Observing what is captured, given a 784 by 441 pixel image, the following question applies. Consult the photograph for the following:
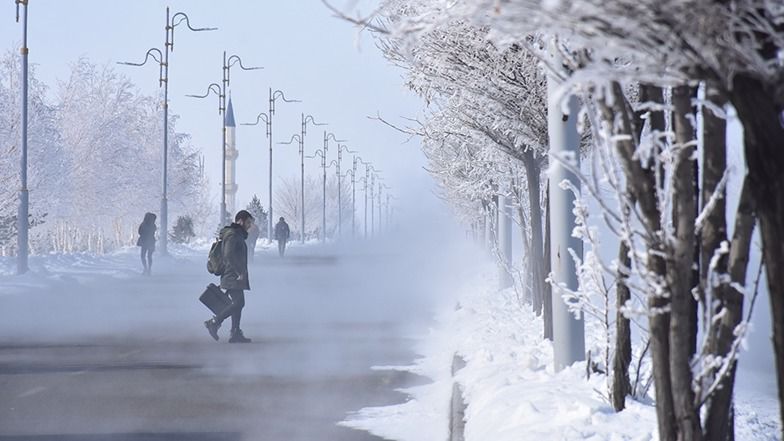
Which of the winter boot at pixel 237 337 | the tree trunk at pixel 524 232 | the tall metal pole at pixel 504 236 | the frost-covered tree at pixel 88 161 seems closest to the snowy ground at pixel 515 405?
the winter boot at pixel 237 337

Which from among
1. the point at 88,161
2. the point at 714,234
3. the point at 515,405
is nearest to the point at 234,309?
the point at 515,405

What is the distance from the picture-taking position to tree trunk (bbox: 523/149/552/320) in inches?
691

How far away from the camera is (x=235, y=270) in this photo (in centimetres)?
1811

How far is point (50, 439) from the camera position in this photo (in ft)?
31.1

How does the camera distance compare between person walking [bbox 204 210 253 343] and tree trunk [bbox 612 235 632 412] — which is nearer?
tree trunk [bbox 612 235 632 412]

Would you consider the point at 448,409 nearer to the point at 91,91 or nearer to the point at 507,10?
the point at 507,10

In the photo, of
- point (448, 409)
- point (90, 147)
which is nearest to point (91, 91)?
point (90, 147)

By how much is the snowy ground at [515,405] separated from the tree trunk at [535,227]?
159 centimetres

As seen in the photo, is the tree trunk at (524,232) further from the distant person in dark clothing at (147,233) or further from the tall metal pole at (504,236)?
the distant person in dark clothing at (147,233)

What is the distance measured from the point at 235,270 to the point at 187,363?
3.11 m

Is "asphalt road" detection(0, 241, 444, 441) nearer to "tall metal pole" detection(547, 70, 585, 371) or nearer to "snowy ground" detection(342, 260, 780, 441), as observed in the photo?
"snowy ground" detection(342, 260, 780, 441)

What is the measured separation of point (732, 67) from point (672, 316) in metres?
1.46

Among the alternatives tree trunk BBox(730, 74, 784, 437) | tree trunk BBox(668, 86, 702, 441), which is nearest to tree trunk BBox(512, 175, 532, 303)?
tree trunk BBox(668, 86, 702, 441)

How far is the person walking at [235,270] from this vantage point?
1789cm
